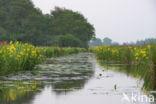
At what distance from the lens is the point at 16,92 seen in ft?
29.5

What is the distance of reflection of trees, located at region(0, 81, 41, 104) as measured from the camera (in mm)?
7728

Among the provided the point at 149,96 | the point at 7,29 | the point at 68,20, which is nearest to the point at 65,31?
the point at 68,20

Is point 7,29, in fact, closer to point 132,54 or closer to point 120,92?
point 132,54

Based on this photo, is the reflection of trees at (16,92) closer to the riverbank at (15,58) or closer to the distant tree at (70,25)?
the riverbank at (15,58)

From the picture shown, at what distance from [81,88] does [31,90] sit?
1.65 m

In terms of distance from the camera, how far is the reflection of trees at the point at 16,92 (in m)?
7.73

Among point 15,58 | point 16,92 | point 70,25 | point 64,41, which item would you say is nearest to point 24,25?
point 64,41

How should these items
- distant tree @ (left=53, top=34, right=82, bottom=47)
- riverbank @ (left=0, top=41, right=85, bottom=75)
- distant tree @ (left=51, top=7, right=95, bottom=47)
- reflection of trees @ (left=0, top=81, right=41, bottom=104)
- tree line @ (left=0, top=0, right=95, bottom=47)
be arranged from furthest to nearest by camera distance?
distant tree @ (left=51, top=7, right=95, bottom=47) → distant tree @ (left=53, top=34, right=82, bottom=47) → tree line @ (left=0, top=0, right=95, bottom=47) → riverbank @ (left=0, top=41, right=85, bottom=75) → reflection of trees @ (left=0, top=81, right=41, bottom=104)

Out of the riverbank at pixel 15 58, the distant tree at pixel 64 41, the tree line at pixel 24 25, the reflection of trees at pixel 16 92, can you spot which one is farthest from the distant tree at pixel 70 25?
the reflection of trees at pixel 16 92

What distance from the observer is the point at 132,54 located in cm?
2206

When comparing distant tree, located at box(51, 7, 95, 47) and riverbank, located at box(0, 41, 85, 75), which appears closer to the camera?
riverbank, located at box(0, 41, 85, 75)

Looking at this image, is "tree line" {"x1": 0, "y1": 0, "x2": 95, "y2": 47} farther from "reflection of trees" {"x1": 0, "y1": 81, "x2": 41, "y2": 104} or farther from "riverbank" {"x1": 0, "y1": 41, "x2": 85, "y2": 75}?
"reflection of trees" {"x1": 0, "y1": 81, "x2": 41, "y2": 104}

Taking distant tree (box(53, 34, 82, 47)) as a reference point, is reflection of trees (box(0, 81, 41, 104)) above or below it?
below

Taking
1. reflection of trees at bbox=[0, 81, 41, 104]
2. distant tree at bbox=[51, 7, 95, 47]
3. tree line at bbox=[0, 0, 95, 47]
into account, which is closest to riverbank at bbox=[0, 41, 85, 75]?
reflection of trees at bbox=[0, 81, 41, 104]
